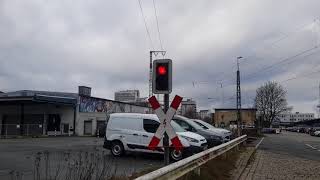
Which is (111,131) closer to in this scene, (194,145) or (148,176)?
(194,145)

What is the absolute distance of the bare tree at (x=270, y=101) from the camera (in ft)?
377

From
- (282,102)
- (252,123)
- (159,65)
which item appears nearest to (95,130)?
(252,123)

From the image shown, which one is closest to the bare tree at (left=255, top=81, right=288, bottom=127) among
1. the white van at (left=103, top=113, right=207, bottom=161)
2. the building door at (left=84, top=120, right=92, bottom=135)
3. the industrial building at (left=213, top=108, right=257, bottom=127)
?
the industrial building at (left=213, top=108, right=257, bottom=127)

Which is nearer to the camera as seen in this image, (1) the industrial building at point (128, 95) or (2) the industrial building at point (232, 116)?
(2) the industrial building at point (232, 116)

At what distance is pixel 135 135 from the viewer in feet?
64.1

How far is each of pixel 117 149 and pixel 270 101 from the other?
100600 millimetres

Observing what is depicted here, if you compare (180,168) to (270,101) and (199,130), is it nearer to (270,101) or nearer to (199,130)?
(199,130)

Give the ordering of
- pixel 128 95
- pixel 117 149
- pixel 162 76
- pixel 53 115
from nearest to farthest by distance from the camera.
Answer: pixel 162 76 → pixel 117 149 → pixel 53 115 → pixel 128 95

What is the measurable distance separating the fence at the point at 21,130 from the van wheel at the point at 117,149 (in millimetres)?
32603

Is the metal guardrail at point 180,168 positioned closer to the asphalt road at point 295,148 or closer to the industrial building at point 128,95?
the asphalt road at point 295,148

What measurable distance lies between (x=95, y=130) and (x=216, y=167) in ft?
156

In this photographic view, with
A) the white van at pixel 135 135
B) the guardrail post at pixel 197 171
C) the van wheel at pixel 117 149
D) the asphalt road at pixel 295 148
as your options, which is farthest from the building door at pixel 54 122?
the guardrail post at pixel 197 171

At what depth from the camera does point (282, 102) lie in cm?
11631

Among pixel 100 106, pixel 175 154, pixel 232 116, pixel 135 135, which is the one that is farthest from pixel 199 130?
pixel 232 116
